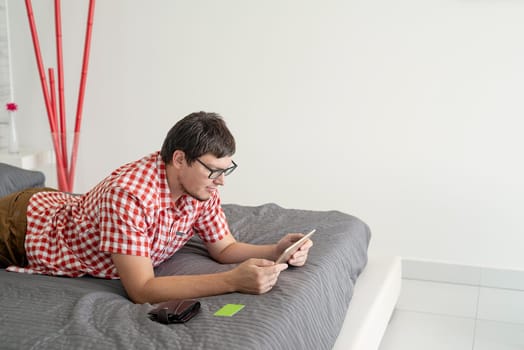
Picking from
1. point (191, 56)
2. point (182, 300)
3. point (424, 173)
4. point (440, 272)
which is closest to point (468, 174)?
point (424, 173)

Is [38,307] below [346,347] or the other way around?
the other way around

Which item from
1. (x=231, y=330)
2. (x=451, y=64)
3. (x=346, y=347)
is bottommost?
(x=346, y=347)

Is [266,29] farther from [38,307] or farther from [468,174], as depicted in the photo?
Answer: [38,307]

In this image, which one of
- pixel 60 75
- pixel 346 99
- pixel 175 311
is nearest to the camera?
pixel 175 311

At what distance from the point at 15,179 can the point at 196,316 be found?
4.80ft

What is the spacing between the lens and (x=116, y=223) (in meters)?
2.04

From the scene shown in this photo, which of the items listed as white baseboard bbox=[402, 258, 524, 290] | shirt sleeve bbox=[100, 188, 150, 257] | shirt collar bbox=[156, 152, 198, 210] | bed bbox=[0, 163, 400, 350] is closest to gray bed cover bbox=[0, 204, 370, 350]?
bed bbox=[0, 163, 400, 350]

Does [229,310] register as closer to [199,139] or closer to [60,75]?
[199,139]

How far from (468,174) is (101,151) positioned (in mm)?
2038

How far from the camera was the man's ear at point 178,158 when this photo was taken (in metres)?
2.13

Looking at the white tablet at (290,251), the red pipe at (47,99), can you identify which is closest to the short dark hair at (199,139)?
Result: the white tablet at (290,251)

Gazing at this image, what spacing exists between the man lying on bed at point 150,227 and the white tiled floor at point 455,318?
2.94 feet

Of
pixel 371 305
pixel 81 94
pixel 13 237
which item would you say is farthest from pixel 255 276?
pixel 81 94

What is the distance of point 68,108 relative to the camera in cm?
425
